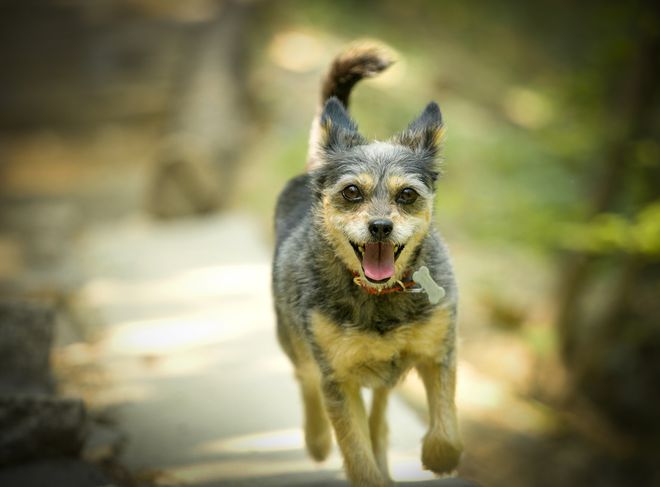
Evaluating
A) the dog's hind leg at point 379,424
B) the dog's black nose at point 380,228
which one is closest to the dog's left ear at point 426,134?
the dog's black nose at point 380,228

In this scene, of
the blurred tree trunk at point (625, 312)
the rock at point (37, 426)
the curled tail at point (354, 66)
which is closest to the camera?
the rock at point (37, 426)

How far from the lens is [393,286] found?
12.5 ft

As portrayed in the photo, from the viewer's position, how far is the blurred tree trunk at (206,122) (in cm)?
1124

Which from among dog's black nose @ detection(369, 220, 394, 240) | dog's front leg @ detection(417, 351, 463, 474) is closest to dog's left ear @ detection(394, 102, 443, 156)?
dog's black nose @ detection(369, 220, 394, 240)

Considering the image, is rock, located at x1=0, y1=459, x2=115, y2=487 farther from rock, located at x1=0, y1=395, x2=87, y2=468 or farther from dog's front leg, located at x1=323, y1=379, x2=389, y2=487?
dog's front leg, located at x1=323, y1=379, x2=389, y2=487

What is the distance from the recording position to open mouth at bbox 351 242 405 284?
11.7 ft

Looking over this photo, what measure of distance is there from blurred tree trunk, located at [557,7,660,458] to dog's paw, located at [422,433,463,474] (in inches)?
212

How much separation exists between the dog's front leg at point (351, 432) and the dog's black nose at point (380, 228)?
936 millimetres

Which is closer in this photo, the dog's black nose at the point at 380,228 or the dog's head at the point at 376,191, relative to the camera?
the dog's black nose at the point at 380,228

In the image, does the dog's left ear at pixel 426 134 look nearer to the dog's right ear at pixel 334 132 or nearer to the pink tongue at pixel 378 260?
the dog's right ear at pixel 334 132

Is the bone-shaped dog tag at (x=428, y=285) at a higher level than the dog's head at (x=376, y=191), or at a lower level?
lower

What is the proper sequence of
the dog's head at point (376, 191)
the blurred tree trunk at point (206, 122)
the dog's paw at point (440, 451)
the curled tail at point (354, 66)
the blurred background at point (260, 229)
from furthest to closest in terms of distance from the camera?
the blurred tree trunk at point (206, 122) < the blurred background at point (260, 229) < the curled tail at point (354, 66) < the dog's paw at point (440, 451) < the dog's head at point (376, 191)

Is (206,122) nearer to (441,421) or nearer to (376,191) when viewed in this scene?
(376,191)

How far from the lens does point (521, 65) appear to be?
1969cm
